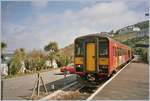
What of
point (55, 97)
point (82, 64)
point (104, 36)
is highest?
point (104, 36)

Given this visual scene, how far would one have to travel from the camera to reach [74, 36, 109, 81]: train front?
1653cm

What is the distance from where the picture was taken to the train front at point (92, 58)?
1653 centimetres

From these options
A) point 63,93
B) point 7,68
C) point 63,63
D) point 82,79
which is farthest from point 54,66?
point 63,93

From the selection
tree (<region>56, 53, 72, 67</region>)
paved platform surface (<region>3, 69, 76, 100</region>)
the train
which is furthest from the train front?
tree (<region>56, 53, 72, 67</region>)

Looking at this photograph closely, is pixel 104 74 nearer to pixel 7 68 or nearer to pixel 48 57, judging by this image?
pixel 7 68

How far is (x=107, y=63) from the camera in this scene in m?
16.5

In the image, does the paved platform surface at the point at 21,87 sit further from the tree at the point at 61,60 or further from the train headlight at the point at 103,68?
the tree at the point at 61,60

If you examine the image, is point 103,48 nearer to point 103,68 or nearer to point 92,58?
point 92,58

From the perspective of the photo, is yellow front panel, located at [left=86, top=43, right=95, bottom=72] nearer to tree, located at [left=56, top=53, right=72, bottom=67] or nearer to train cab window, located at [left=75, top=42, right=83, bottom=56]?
train cab window, located at [left=75, top=42, right=83, bottom=56]

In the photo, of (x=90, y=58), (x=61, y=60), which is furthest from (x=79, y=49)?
(x=61, y=60)

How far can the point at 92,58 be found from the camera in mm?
16672

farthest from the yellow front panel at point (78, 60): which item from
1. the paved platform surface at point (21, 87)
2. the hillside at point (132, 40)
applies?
the hillside at point (132, 40)

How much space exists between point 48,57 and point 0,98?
A: 31.6 metres

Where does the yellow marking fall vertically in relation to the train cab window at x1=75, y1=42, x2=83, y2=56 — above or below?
below
